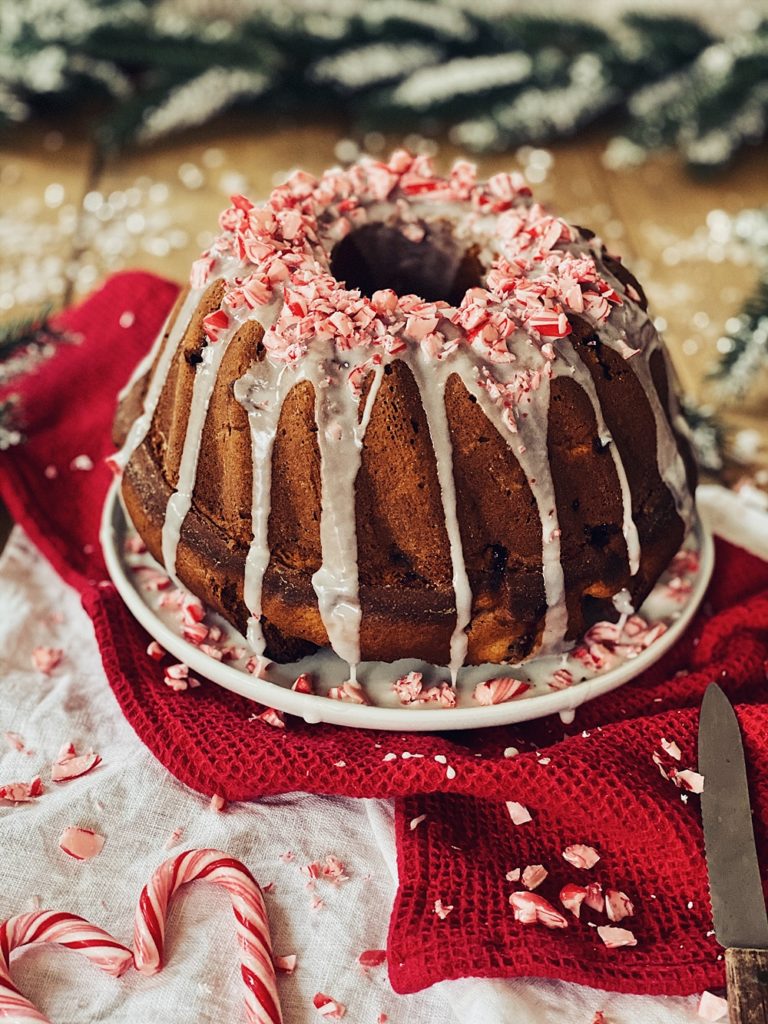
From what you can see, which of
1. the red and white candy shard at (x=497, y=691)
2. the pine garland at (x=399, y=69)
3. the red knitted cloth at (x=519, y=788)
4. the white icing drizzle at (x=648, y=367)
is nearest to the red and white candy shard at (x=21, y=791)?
the red knitted cloth at (x=519, y=788)

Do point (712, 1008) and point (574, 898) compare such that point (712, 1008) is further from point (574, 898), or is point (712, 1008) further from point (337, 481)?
point (337, 481)

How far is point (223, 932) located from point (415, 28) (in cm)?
279

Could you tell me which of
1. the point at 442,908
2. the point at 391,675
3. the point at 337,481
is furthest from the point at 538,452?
the point at 442,908

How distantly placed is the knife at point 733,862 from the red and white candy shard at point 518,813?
0.22 metres

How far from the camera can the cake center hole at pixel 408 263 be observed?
65.9 inches

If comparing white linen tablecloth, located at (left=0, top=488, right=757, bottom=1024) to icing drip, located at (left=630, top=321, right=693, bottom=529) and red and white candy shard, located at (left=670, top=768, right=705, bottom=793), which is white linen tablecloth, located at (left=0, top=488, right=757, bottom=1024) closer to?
red and white candy shard, located at (left=670, top=768, right=705, bottom=793)

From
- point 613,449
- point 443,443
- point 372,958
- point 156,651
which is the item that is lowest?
point 372,958

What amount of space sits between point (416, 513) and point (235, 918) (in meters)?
0.53

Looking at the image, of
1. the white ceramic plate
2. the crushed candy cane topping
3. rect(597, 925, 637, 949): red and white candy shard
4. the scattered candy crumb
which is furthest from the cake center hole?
rect(597, 925, 637, 949): red and white candy shard

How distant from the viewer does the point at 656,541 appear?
1.56 m

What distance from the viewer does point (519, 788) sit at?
1374 mm

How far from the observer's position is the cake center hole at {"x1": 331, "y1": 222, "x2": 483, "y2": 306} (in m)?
1.67

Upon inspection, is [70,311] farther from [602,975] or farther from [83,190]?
→ [602,975]

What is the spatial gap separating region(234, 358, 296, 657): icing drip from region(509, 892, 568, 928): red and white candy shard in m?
0.50
